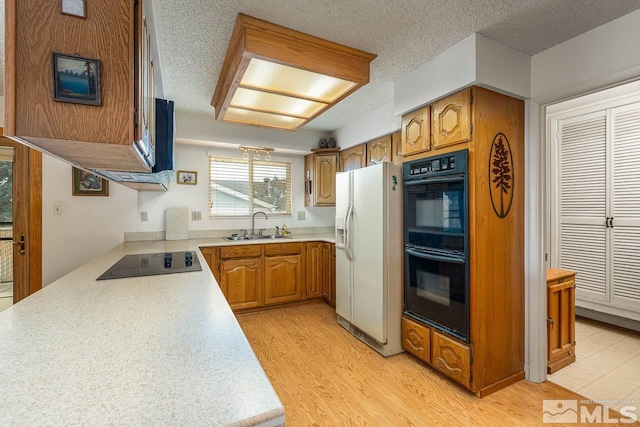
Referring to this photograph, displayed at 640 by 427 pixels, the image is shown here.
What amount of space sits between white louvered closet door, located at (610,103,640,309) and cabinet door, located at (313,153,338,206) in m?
2.97

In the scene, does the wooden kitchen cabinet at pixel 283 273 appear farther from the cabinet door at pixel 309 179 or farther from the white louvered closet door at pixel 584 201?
→ the white louvered closet door at pixel 584 201

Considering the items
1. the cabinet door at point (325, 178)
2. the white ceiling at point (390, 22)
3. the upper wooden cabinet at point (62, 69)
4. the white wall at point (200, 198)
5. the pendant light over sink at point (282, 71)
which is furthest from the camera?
the cabinet door at point (325, 178)

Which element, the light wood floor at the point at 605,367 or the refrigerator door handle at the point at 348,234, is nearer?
the light wood floor at the point at 605,367

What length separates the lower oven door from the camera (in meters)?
2.00

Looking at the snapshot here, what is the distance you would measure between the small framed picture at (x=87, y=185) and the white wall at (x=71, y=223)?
1.7 inches

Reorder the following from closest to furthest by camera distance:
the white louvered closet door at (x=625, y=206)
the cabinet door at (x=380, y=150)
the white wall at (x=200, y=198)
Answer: the white louvered closet door at (x=625, y=206) → the cabinet door at (x=380, y=150) → the white wall at (x=200, y=198)

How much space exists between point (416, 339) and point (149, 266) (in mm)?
2084

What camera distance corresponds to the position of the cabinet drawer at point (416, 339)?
225 cm

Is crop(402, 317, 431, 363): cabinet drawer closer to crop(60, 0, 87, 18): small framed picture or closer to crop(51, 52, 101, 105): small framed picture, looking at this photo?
crop(51, 52, 101, 105): small framed picture

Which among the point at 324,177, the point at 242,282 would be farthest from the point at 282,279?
the point at 324,177

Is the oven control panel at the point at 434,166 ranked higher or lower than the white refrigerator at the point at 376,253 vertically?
higher

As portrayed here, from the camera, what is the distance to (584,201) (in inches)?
122

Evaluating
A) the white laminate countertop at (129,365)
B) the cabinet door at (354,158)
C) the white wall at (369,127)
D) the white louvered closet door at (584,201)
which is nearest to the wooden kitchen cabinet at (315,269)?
the cabinet door at (354,158)

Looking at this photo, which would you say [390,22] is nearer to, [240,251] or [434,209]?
[434,209]
